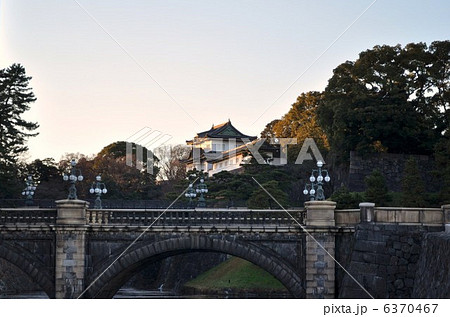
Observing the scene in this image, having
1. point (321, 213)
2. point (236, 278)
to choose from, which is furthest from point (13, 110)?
point (321, 213)

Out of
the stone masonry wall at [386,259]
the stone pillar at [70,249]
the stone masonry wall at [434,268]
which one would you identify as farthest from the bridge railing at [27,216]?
the stone masonry wall at [434,268]

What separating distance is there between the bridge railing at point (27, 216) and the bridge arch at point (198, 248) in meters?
3.42

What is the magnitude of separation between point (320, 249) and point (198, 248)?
580 cm

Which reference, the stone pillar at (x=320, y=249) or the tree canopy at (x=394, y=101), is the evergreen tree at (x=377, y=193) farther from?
the stone pillar at (x=320, y=249)

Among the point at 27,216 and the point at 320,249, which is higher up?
the point at 27,216

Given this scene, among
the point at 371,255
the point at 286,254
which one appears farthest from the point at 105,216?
the point at 371,255

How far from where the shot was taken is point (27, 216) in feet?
159

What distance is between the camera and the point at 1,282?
77688 millimetres

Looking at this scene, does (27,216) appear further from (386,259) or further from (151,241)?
(386,259)

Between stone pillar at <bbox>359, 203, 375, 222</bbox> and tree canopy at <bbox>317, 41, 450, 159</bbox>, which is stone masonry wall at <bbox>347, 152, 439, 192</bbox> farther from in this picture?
stone pillar at <bbox>359, 203, 375, 222</bbox>

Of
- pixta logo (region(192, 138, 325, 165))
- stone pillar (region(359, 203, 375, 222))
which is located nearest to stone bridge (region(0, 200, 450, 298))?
stone pillar (region(359, 203, 375, 222))

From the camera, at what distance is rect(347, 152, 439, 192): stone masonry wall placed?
2972 inches
